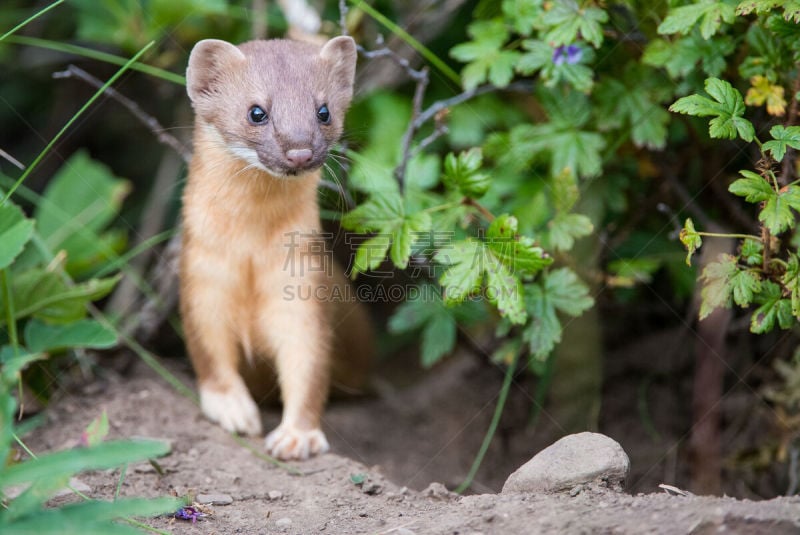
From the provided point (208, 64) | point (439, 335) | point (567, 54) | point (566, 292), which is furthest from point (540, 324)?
point (208, 64)

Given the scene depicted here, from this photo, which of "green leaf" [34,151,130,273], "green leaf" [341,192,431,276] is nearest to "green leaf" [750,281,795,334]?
"green leaf" [341,192,431,276]

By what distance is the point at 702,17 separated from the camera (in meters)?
3.02

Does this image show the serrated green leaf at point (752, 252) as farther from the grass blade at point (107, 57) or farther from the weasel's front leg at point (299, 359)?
the grass blade at point (107, 57)

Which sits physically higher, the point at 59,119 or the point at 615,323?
the point at 59,119

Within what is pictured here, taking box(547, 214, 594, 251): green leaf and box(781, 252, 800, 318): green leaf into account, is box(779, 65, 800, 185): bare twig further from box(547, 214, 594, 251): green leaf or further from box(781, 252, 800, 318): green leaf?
box(547, 214, 594, 251): green leaf

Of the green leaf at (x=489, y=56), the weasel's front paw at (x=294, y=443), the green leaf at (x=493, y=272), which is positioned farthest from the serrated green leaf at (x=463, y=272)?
the weasel's front paw at (x=294, y=443)

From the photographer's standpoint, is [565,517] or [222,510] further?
[222,510]

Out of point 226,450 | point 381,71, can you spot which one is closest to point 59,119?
point 381,71

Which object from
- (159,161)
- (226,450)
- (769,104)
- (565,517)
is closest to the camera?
(565,517)

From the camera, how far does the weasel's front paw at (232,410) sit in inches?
145

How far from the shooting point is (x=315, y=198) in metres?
3.62

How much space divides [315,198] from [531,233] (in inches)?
39.3

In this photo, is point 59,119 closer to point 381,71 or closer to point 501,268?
point 381,71

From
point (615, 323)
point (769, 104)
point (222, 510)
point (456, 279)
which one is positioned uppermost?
point (769, 104)
